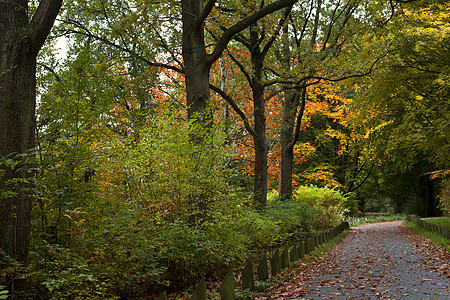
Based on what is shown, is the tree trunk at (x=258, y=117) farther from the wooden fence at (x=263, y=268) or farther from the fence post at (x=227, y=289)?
the fence post at (x=227, y=289)

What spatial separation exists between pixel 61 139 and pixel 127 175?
6.57ft

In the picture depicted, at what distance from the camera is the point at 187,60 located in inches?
381

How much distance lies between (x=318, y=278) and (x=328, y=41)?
12456 millimetres

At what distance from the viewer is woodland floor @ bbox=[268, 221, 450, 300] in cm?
657

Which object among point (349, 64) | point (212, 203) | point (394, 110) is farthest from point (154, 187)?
point (394, 110)

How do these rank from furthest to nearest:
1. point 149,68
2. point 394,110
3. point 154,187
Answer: point 394,110 → point 149,68 → point 154,187

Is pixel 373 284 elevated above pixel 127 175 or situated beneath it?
situated beneath

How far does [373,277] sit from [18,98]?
7546mm

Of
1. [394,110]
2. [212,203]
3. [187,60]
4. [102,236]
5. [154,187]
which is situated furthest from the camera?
[394,110]

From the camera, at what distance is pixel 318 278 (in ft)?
26.6

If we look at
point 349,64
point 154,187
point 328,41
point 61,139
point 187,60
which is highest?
point 328,41

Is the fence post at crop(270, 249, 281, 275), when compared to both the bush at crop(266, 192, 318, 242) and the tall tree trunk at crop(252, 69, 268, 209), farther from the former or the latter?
the tall tree trunk at crop(252, 69, 268, 209)

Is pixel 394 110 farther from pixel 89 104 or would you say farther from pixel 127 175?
pixel 89 104

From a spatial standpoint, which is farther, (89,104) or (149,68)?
(149,68)
